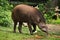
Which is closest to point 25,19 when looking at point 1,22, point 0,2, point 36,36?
point 36,36

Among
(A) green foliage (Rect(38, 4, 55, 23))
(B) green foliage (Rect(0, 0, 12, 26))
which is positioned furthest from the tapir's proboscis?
(A) green foliage (Rect(38, 4, 55, 23))

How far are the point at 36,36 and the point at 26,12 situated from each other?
4.12 ft

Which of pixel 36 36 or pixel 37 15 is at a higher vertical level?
pixel 37 15

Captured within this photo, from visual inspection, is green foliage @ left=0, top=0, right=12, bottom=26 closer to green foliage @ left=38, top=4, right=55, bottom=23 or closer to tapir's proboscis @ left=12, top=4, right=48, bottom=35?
tapir's proboscis @ left=12, top=4, right=48, bottom=35

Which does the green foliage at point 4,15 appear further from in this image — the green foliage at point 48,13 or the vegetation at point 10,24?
the green foliage at point 48,13

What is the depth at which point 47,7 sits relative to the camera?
1955cm

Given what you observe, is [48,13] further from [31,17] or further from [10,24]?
[31,17]

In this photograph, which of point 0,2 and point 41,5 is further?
point 41,5

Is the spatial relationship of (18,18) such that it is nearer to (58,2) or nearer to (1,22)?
(1,22)

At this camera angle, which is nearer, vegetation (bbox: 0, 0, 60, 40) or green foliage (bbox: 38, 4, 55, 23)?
vegetation (bbox: 0, 0, 60, 40)

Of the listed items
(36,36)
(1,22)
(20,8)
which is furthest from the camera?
Result: (1,22)

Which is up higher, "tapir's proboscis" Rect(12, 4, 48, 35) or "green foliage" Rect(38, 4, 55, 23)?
"tapir's proboscis" Rect(12, 4, 48, 35)

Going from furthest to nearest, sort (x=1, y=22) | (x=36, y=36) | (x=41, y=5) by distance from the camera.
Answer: (x=41, y=5) < (x=1, y=22) < (x=36, y=36)

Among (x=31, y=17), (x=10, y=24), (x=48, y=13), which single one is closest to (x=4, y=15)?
(x=10, y=24)
